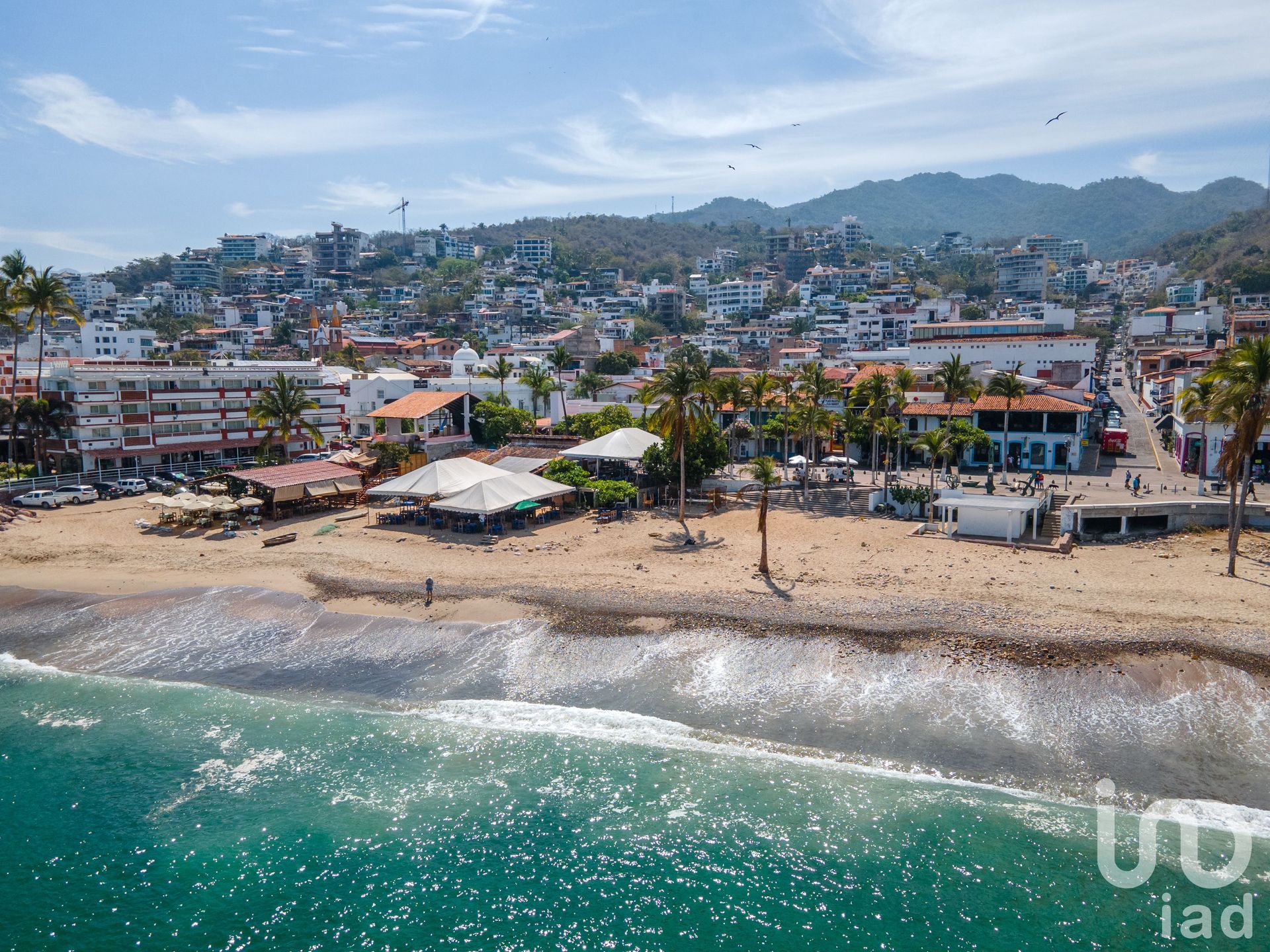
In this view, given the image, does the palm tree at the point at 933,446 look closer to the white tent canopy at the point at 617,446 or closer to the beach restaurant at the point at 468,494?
the white tent canopy at the point at 617,446

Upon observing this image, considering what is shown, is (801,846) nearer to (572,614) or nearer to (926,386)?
(572,614)

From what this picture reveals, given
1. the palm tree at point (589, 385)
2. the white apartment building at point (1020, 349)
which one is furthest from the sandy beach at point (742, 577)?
the palm tree at point (589, 385)

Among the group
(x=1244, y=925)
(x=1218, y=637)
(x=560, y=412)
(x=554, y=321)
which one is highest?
(x=554, y=321)

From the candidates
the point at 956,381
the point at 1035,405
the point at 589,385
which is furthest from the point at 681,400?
Result: the point at 589,385

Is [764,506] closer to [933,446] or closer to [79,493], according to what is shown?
[933,446]

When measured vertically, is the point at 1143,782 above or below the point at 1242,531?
below

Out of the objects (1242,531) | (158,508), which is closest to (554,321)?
(158,508)

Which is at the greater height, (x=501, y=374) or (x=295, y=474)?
(x=501, y=374)
